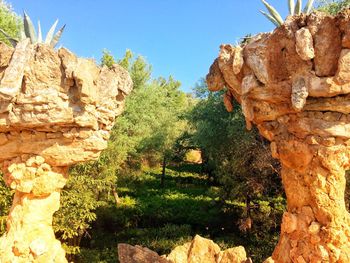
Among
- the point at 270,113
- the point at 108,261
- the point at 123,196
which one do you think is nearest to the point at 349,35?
the point at 270,113

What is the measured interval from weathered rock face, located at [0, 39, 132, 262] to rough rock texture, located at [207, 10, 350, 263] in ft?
9.72

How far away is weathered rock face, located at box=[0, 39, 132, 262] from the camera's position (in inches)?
246

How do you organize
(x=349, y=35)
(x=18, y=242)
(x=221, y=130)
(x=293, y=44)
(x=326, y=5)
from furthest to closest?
(x=221, y=130)
(x=326, y=5)
(x=18, y=242)
(x=293, y=44)
(x=349, y=35)

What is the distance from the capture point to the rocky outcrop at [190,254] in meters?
9.01

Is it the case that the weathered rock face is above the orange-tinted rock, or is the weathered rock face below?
below

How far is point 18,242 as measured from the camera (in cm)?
642

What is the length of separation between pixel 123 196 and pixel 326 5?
1540 centimetres

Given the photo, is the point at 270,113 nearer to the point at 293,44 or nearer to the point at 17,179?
the point at 293,44

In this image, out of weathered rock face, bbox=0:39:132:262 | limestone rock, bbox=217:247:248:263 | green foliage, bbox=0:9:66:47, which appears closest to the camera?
weathered rock face, bbox=0:39:132:262

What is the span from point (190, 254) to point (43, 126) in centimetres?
598

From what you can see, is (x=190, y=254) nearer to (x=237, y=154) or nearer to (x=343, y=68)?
(x=237, y=154)

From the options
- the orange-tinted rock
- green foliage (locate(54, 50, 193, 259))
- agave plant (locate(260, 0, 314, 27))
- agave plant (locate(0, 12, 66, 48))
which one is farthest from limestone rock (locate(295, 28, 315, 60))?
green foliage (locate(54, 50, 193, 259))

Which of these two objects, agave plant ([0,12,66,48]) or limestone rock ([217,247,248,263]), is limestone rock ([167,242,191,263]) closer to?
limestone rock ([217,247,248,263])

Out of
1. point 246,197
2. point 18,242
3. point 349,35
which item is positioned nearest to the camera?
point 349,35
